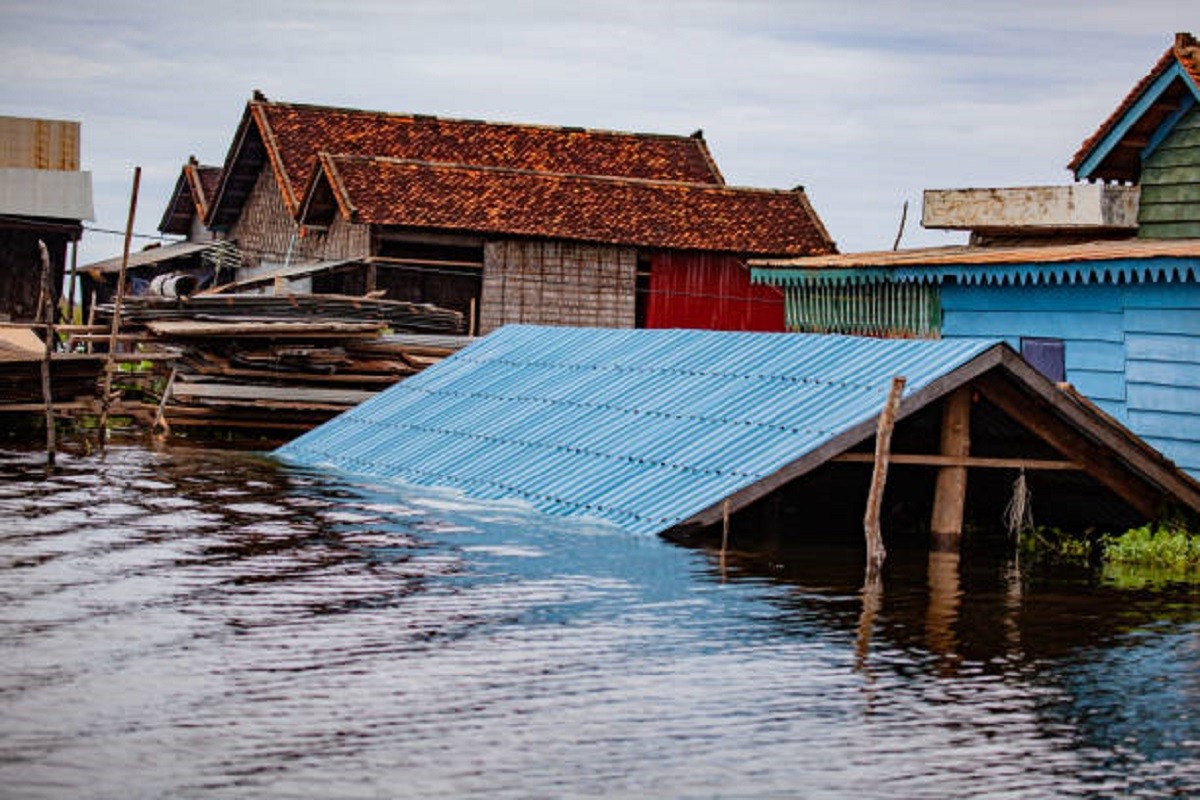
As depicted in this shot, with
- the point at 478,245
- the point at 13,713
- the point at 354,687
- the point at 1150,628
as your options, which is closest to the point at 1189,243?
the point at 1150,628

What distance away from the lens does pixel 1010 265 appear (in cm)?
2331

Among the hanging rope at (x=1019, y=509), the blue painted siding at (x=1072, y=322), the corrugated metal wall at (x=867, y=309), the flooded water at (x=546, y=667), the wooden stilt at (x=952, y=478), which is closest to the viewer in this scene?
the flooded water at (x=546, y=667)

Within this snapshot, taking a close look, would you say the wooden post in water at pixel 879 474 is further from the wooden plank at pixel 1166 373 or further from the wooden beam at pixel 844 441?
the wooden plank at pixel 1166 373

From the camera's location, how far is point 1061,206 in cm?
2603

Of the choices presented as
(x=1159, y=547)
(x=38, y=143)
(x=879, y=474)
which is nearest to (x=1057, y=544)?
(x=1159, y=547)

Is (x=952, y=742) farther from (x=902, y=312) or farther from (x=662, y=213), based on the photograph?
(x=662, y=213)

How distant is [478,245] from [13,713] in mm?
29272

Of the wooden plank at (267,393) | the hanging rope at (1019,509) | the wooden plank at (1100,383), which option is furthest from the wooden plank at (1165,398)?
the wooden plank at (267,393)

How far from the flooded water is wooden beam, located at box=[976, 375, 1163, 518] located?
4.83 feet

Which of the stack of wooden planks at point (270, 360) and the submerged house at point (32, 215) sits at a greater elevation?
the submerged house at point (32, 215)

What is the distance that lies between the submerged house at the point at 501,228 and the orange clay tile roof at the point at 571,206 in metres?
0.04

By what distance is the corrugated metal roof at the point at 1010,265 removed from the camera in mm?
20875

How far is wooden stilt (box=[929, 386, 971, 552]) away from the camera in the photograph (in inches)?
783

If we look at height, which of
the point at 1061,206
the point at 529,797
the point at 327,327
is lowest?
the point at 529,797
